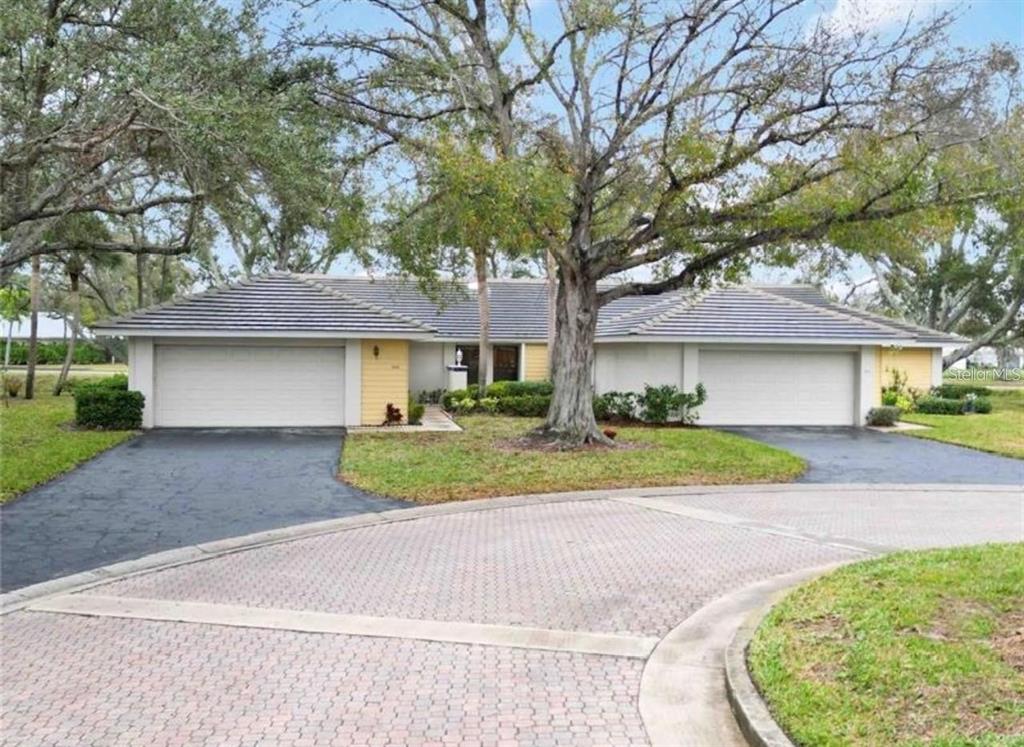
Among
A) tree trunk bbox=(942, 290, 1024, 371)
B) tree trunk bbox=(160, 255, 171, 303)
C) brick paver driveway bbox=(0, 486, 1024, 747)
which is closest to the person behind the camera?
brick paver driveway bbox=(0, 486, 1024, 747)

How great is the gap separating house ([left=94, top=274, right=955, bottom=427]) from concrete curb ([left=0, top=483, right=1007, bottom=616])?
349 inches

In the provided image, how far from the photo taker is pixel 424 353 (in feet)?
90.3

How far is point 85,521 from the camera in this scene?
920cm

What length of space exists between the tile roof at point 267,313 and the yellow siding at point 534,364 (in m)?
7.47

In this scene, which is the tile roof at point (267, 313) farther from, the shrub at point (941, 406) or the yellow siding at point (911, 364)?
the shrub at point (941, 406)

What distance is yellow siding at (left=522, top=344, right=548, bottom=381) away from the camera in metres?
27.4

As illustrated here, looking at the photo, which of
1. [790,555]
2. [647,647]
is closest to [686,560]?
[790,555]

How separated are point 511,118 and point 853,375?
12920 millimetres

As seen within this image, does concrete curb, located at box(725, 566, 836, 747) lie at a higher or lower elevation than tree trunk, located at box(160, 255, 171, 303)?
lower

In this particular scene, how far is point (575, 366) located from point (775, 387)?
8.63m

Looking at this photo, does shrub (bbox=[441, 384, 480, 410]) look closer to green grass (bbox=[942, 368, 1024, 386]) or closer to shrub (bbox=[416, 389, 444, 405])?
shrub (bbox=[416, 389, 444, 405])

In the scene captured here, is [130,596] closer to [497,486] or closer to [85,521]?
[85,521]

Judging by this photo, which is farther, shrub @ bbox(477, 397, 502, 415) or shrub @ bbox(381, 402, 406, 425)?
shrub @ bbox(477, 397, 502, 415)

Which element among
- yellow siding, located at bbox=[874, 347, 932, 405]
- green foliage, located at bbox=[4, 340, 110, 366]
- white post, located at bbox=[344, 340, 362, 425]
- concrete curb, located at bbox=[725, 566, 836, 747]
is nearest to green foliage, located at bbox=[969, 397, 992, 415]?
yellow siding, located at bbox=[874, 347, 932, 405]
